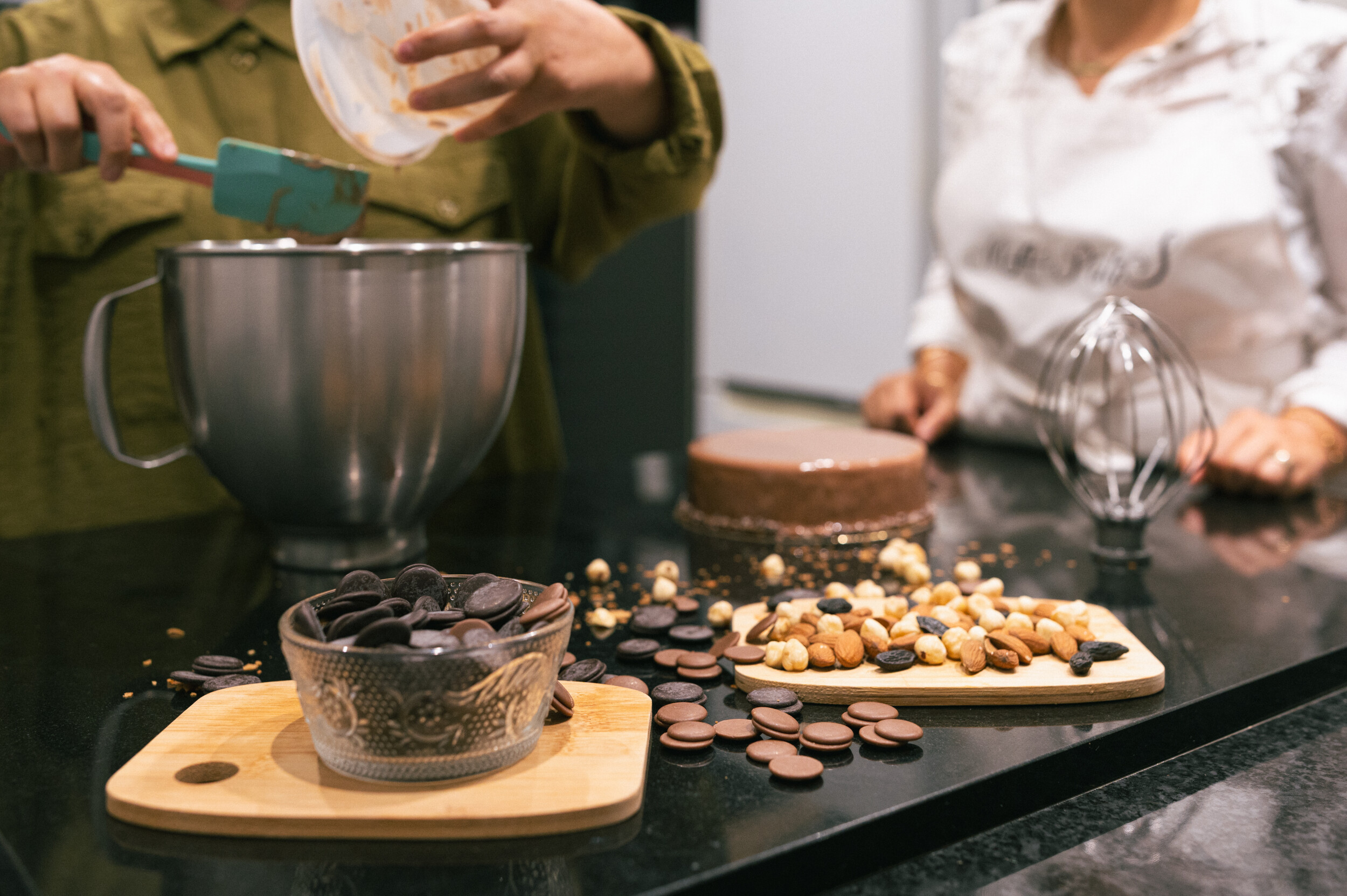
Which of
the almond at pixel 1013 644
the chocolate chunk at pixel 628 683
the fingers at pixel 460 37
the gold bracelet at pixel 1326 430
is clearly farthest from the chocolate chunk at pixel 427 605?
the gold bracelet at pixel 1326 430

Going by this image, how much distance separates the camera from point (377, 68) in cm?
87

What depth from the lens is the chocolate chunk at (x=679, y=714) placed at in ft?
1.94

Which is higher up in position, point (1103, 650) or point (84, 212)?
point (84, 212)

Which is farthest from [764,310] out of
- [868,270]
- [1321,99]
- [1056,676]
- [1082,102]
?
[1056,676]

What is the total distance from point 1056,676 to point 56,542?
35.4 inches

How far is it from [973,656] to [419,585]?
326mm

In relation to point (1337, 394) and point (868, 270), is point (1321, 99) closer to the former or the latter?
point (1337, 394)

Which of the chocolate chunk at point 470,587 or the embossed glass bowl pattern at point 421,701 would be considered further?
the chocolate chunk at point 470,587

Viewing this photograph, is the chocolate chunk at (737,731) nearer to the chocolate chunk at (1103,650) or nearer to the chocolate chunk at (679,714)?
the chocolate chunk at (679,714)

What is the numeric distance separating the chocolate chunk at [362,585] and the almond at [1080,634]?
0.43 metres

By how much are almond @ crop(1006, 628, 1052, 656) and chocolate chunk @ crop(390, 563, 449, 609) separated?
0.36 m

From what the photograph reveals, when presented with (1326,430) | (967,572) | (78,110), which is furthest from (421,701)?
(1326,430)

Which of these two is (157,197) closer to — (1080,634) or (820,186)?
(1080,634)

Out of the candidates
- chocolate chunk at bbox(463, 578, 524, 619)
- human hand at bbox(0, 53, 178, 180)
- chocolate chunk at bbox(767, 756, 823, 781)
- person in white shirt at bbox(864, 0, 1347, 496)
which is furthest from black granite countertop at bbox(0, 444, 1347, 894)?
human hand at bbox(0, 53, 178, 180)
